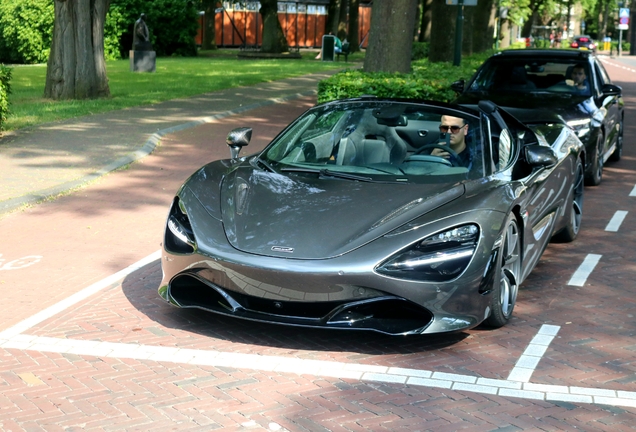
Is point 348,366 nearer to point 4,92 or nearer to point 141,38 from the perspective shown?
point 4,92

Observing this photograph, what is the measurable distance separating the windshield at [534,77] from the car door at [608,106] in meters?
0.18

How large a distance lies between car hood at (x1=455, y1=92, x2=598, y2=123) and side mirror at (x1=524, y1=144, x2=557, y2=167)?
387cm

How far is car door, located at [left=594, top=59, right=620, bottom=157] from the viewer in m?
11.7

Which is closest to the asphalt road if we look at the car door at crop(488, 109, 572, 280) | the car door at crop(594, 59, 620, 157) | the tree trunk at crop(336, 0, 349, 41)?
the car door at crop(488, 109, 572, 280)

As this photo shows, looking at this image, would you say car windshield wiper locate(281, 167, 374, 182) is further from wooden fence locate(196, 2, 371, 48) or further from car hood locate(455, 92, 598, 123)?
wooden fence locate(196, 2, 371, 48)

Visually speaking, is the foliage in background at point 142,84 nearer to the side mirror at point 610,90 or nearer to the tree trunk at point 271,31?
the tree trunk at point 271,31

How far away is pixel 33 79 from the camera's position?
89.5 feet

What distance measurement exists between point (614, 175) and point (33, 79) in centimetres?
1953

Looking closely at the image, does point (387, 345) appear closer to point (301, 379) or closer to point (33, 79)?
point (301, 379)

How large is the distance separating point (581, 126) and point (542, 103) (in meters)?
0.69

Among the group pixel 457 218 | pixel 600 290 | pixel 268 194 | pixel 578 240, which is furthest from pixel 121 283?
pixel 578 240

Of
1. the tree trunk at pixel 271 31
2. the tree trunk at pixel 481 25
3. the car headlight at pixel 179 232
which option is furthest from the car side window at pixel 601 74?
the tree trunk at pixel 271 31

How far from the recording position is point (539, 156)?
6.49 meters

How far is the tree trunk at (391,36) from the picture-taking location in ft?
54.5
